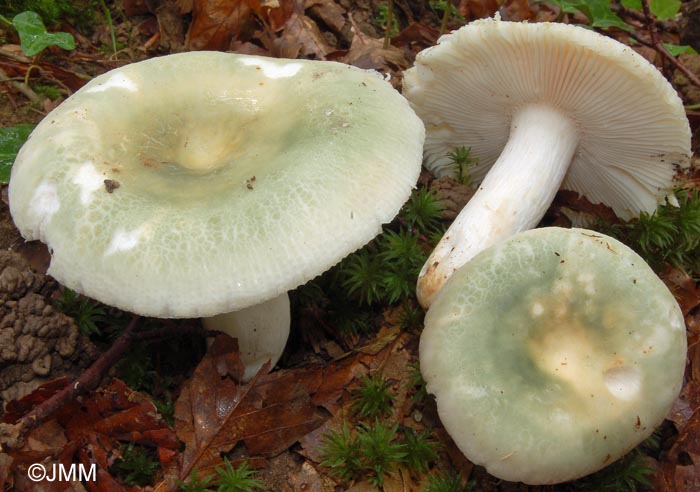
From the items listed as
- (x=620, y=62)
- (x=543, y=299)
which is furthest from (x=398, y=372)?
(x=620, y=62)

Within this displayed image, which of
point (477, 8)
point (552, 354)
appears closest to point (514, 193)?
point (552, 354)

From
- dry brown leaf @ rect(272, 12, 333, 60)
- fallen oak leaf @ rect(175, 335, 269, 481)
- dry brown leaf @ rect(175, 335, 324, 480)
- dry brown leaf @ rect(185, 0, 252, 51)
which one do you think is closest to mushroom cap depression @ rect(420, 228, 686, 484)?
dry brown leaf @ rect(175, 335, 324, 480)

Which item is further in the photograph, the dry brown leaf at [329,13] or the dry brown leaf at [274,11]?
the dry brown leaf at [329,13]

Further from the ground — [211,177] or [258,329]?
[211,177]

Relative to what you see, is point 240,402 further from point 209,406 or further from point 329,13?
point 329,13

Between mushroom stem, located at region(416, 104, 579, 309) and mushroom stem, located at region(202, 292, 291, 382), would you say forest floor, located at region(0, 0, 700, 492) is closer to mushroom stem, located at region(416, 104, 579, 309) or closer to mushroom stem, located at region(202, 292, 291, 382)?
mushroom stem, located at region(202, 292, 291, 382)

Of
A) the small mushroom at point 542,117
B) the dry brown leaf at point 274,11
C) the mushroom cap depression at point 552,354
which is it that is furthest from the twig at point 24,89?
the mushroom cap depression at point 552,354

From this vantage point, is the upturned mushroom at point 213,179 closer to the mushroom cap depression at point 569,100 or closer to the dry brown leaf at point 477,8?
the mushroom cap depression at point 569,100
